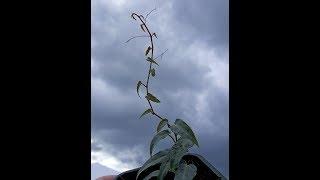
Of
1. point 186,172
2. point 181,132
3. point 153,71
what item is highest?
point 153,71

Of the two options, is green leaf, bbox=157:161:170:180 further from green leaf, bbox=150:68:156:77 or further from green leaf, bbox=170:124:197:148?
green leaf, bbox=150:68:156:77

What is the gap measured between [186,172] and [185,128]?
0.40 feet

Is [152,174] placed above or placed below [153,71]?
below

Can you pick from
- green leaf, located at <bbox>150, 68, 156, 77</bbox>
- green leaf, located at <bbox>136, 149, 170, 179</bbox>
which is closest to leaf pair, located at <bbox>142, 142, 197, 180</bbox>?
green leaf, located at <bbox>136, 149, 170, 179</bbox>

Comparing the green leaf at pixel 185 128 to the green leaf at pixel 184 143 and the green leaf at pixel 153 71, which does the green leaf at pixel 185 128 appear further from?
the green leaf at pixel 153 71

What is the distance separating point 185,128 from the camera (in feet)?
3.99

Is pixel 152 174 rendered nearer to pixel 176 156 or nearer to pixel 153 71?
pixel 176 156

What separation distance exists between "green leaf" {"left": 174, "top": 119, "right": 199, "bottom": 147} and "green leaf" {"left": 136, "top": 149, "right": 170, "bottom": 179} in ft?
0.24

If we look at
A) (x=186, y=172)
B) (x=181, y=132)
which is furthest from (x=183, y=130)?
(x=186, y=172)
